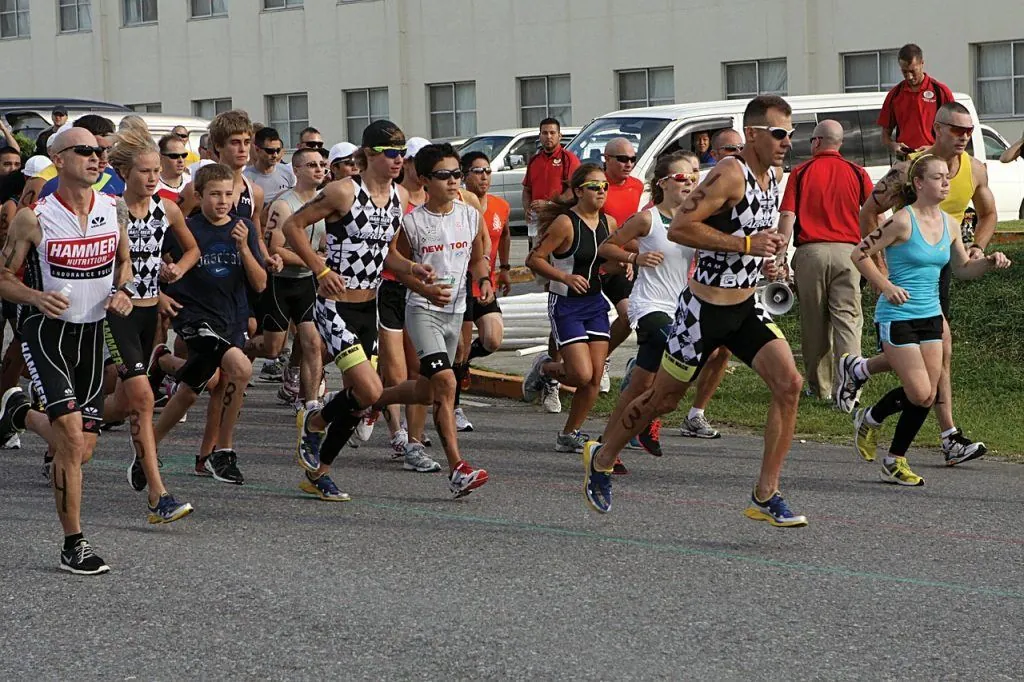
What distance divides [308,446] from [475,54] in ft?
97.1

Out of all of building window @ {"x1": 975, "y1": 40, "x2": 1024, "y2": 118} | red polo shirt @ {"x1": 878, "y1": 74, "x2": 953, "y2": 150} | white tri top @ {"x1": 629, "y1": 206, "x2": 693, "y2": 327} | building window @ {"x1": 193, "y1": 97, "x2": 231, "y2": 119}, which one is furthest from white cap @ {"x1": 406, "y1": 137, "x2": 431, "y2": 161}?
building window @ {"x1": 193, "y1": 97, "x2": 231, "y2": 119}

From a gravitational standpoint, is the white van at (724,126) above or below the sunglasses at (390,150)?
above

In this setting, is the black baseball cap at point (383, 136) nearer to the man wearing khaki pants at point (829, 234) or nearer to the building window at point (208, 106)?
the man wearing khaki pants at point (829, 234)

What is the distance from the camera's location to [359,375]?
29.0 ft

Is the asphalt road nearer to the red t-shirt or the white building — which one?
the red t-shirt

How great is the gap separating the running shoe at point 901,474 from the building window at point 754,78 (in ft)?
79.1

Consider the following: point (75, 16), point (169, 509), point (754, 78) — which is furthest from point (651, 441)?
point (75, 16)

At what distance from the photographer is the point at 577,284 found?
33.4 feet

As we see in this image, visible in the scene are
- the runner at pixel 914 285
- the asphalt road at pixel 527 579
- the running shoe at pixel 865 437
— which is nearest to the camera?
the asphalt road at pixel 527 579

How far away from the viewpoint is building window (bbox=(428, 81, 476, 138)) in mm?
38344

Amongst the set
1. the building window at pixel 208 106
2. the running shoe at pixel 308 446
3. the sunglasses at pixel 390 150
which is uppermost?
the building window at pixel 208 106

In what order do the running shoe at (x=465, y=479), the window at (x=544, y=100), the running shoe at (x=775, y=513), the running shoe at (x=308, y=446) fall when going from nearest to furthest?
1. the running shoe at (x=775, y=513)
2. the running shoe at (x=465, y=479)
3. the running shoe at (x=308, y=446)
4. the window at (x=544, y=100)

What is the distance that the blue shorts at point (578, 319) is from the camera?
10.3 m

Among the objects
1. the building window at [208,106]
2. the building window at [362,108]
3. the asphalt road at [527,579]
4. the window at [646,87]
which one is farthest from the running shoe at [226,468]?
the building window at [208,106]
